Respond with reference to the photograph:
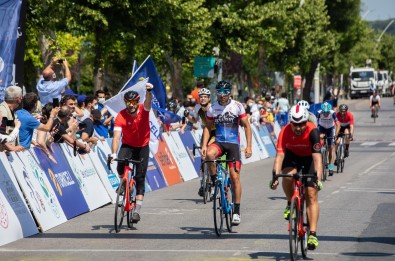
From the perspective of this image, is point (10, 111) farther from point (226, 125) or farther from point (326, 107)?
point (326, 107)

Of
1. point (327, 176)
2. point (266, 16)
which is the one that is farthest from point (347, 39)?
point (327, 176)

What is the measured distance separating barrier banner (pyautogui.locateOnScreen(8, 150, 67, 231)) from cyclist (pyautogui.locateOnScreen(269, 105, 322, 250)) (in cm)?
385

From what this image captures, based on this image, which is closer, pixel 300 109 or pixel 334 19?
pixel 300 109

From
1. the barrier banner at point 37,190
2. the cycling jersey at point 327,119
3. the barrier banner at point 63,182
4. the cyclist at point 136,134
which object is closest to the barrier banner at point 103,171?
the barrier banner at point 63,182

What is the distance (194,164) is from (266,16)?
20.2m

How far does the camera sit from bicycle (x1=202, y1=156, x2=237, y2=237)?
1356cm

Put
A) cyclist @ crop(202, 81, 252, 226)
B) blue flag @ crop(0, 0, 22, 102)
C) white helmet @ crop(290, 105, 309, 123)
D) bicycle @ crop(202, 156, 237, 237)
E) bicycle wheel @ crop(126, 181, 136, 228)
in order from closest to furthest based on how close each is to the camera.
Answer: white helmet @ crop(290, 105, 309, 123)
bicycle @ crop(202, 156, 237, 237)
bicycle wheel @ crop(126, 181, 136, 228)
cyclist @ crop(202, 81, 252, 226)
blue flag @ crop(0, 0, 22, 102)

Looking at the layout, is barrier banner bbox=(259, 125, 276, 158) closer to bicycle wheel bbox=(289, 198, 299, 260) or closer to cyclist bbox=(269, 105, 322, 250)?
cyclist bbox=(269, 105, 322, 250)

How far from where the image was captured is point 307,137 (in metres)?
11.8

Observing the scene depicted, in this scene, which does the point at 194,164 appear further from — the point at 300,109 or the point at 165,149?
the point at 300,109

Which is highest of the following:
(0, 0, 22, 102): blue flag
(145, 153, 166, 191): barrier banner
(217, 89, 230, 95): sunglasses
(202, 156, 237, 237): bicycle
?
(0, 0, 22, 102): blue flag

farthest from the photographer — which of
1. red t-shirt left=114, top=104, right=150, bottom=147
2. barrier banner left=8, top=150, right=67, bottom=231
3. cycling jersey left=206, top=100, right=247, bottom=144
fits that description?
cycling jersey left=206, top=100, right=247, bottom=144

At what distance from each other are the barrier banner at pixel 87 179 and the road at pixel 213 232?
267 mm

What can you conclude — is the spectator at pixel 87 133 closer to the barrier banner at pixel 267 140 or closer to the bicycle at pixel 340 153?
the bicycle at pixel 340 153
